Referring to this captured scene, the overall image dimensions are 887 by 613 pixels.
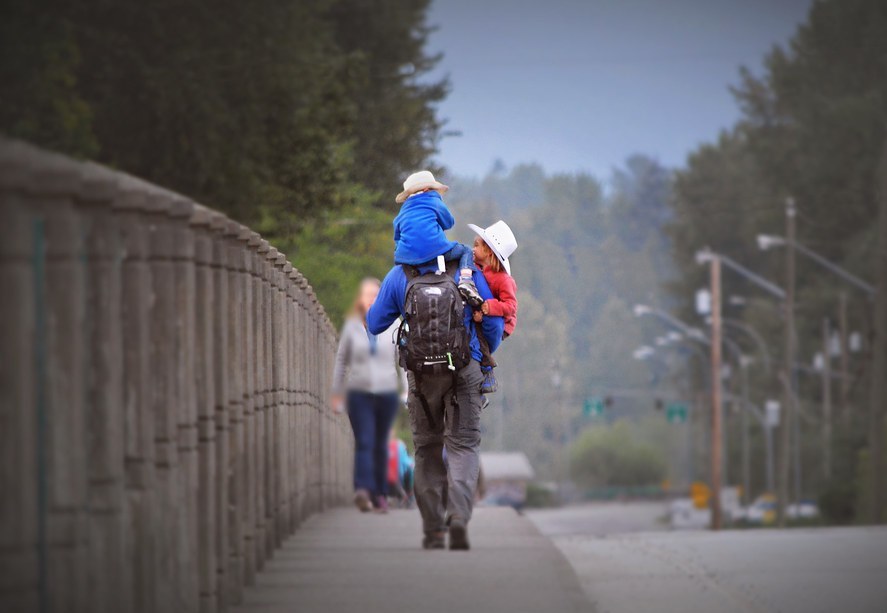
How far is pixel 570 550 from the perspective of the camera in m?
17.0

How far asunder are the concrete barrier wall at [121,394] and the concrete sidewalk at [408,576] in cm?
34

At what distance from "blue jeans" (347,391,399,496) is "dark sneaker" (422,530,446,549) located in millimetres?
3059

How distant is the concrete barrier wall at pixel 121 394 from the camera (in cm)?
521

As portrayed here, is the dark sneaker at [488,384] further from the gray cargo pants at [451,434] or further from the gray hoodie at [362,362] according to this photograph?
the gray hoodie at [362,362]

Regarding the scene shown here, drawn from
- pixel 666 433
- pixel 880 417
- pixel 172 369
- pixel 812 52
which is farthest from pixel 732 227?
pixel 172 369

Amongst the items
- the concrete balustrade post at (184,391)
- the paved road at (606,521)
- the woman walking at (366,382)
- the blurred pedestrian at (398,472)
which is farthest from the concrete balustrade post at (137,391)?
the paved road at (606,521)

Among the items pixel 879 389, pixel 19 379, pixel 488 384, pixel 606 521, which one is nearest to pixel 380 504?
pixel 488 384

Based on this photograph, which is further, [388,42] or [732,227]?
[732,227]

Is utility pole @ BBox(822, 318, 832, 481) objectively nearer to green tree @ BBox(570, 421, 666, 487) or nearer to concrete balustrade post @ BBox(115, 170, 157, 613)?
green tree @ BBox(570, 421, 666, 487)

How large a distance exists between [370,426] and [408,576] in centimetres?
475

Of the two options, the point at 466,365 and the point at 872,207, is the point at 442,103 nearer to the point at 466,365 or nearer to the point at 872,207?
the point at 872,207

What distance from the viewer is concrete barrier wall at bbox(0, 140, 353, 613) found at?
5.21 m

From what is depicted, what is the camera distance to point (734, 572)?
541 inches

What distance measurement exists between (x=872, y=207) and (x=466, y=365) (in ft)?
258
